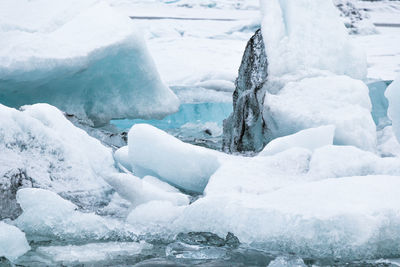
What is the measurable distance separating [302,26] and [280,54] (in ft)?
1.04

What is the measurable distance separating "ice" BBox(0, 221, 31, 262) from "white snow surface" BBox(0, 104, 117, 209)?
525mm

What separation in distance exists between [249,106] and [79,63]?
Answer: 1.86 m

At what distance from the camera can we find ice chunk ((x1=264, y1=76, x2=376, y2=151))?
4.05m

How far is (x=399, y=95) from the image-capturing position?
3.39 m

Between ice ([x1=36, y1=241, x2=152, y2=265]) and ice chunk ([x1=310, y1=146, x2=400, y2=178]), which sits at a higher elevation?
ice ([x1=36, y1=241, x2=152, y2=265])

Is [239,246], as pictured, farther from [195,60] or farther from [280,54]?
[195,60]

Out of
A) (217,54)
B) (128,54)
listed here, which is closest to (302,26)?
(128,54)

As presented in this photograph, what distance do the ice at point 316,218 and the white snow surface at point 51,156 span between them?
2.26ft

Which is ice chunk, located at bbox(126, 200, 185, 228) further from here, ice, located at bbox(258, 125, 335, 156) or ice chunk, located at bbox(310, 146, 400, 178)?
ice, located at bbox(258, 125, 335, 156)

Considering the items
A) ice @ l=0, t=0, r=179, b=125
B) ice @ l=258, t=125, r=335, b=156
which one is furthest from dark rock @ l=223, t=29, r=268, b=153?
ice @ l=0, t=0, r=179, b=125

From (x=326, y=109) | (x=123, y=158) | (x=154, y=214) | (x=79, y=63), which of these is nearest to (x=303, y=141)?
(x=326, y=109)

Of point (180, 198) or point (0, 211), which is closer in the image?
point (0, 211)

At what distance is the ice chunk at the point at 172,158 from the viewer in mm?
3100

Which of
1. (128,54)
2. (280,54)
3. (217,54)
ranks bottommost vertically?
(217,54)
